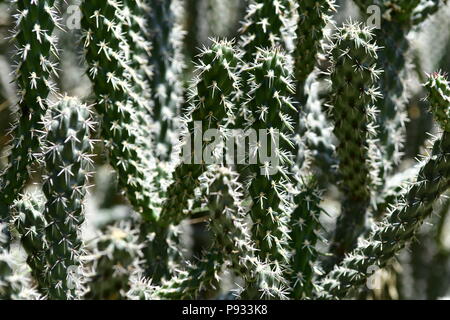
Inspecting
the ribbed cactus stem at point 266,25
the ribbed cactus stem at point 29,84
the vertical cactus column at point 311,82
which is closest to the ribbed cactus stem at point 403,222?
the vertical cactus column at point 311,82

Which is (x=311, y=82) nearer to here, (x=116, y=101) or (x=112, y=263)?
(x=116, y=101)

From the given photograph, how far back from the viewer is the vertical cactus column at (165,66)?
3.32 m

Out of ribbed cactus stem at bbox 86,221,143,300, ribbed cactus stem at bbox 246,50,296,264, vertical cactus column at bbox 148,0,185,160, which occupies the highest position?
vertical cactus column at bbox 148,0,185,160

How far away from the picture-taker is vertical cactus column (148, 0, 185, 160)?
332 centimetres

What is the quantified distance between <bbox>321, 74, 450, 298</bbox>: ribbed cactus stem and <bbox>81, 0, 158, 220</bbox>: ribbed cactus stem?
710 millimetres

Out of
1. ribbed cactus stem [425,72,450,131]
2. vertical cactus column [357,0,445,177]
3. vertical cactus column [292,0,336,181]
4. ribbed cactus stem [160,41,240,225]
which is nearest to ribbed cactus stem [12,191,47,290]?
ribbed cactus stem [160,41,240,225]

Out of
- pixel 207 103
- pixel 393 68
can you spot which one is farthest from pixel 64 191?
pixel 393 68

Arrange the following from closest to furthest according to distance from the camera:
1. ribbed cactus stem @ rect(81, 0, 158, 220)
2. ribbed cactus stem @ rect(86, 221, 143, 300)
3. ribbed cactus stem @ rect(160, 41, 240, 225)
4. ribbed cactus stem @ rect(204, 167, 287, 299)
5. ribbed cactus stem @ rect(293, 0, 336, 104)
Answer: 1. ribbed cactus stem @ rect(86, 221, 143, 300)
2. ribbed cactus stem @ rect(204, 167, 287, 299)
3. ribbed cactus stem @ rect(160, 41, 240, 225)
4. ribbed cactus stem @ rect(81, 0, 158, 220)
5. ribbed cactus stem @ rect(293, 0, 336, 104)

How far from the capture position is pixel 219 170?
92.3 inches

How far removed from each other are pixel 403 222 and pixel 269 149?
52 cm

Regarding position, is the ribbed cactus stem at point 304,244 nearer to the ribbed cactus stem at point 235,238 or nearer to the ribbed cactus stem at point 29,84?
the ribbed cactus stem at point 235,238

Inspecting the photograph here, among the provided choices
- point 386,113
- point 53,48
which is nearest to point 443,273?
point 386,113

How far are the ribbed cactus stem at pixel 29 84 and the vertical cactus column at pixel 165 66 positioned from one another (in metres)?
0.72

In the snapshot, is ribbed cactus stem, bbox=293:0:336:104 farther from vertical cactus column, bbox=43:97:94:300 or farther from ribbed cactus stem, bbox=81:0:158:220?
vertical cactus column, bbox=43:97:94:300
